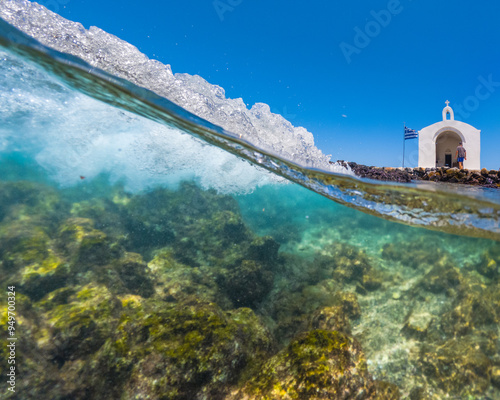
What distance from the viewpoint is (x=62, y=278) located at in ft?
25.9

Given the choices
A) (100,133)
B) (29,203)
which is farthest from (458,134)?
(29,203)

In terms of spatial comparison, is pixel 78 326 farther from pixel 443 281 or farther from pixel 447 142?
pixel 447 142

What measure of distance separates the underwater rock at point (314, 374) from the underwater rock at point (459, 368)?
3.45 metres

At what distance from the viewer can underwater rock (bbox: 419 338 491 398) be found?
5.69 m

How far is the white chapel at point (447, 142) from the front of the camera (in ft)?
49.5

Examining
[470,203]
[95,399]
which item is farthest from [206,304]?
[470,203]

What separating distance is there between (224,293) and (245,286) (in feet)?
2.94

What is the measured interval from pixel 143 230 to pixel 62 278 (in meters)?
6.29

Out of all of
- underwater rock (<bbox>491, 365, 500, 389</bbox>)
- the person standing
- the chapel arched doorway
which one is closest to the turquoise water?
underwater rock (<bbox>491, 365, 500, 389</bbox>)

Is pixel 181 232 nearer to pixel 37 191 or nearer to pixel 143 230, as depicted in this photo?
pixel 143 230

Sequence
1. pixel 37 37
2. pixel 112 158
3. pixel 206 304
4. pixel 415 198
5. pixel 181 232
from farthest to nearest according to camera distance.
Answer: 1. pixel 112 158
2. pixel 181 232
3. pixel 415 198
4. pixel 37 37
5. pixel 206 304

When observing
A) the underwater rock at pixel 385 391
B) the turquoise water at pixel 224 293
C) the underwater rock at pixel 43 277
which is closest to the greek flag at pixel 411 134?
the turquoise water at pixel 224 293

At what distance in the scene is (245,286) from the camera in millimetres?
8852

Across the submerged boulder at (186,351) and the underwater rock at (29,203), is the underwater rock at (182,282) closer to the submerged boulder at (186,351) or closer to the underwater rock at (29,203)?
the submerged boulder at (186,351)
